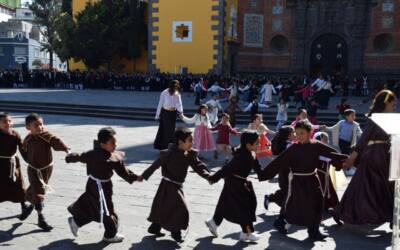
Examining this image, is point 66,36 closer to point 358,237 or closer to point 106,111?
point 106,111

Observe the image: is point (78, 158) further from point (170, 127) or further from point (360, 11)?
point (360, 11)

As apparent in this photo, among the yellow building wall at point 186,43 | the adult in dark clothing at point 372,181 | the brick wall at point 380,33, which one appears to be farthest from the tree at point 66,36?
the adult in dark clothing at point 372,181

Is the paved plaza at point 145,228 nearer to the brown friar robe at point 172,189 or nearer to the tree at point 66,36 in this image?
the brown friar robe at point 172,189

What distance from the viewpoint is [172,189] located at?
17.6ft

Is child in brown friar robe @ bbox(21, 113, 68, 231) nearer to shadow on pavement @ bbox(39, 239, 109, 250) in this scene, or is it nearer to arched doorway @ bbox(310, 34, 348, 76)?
shadow on pavement @ bbox(39, 239, 109, 250)

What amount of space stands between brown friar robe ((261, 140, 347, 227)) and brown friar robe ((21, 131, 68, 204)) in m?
2.59

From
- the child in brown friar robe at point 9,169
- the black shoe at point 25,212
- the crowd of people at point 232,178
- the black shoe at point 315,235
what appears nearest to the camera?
the crowd of people at point 232,178

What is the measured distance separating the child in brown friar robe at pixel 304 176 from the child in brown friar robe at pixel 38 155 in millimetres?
2643

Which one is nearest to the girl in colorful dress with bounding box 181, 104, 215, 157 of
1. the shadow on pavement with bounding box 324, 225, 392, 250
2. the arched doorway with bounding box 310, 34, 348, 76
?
the shadow on pavement with bounding box 324, 225, 392, 250

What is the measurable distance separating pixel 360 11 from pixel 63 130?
18534 millimetres

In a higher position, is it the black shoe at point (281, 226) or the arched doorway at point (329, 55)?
the arched doorway at point (329, 55)

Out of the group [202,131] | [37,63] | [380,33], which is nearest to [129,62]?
[380,33]

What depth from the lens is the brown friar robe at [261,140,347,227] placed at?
214 inches

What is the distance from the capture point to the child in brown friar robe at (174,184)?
5.29 metres
